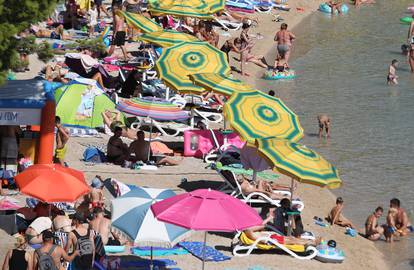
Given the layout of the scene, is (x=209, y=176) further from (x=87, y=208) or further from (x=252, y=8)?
(x=252, y=8)

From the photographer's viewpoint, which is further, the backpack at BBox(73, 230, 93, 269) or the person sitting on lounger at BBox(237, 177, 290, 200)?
the person sitting on lounger at BBox(237, 177, 290, 200)

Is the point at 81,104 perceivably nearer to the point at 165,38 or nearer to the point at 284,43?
the point at 165,38

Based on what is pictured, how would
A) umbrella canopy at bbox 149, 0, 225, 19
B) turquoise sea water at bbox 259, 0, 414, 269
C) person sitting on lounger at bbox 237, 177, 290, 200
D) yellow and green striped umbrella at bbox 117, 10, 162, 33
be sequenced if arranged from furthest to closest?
umbrella canopy at bbox 149, 0, 225, 19, yellow and green striped umbrella at bbox 117, 10, 162, 33, turquoise sea water at bbox 259, 0, 414, 269, person sitting on lounger at bbox 237, 177, 290, 200

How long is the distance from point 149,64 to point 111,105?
4.95 meters

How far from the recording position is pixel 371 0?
148 feet

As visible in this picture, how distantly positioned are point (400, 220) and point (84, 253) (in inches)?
270

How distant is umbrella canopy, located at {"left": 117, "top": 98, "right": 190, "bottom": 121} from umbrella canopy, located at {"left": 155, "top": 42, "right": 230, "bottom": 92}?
105cm

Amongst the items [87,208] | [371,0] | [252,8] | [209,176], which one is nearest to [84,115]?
[209,176]

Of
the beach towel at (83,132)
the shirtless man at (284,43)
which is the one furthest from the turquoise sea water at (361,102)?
the beach towel at (83,132)

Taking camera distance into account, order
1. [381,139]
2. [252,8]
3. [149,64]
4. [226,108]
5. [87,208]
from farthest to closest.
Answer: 1. [252,8]
2. [149,64]
3. [381,139]
4. [226,108]
5. [87,208]

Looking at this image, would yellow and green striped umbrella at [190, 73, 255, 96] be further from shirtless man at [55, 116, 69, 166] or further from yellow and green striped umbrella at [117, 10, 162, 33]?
yellow and green striped umbrella at [117, 10, 162, 33]

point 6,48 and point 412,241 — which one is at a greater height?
point 6,48

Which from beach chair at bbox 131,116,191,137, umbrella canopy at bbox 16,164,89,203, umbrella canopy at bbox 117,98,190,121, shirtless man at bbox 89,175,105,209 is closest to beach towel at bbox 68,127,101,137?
beach chair at bbox 131,116,191,137

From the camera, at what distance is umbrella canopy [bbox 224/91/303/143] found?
18.3 m
